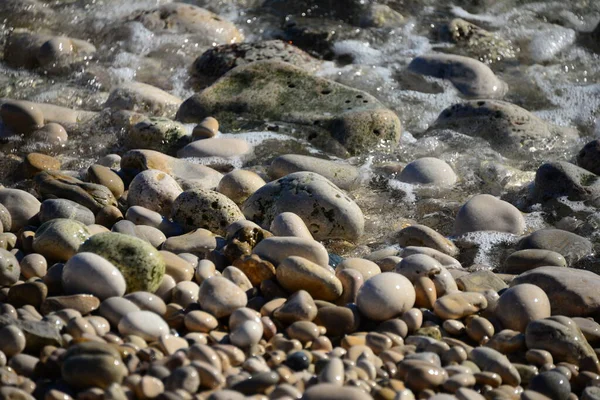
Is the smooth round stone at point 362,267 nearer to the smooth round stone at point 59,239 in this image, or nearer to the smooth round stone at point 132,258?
the smooth round stone at point 132,258

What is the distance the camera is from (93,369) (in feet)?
7.73

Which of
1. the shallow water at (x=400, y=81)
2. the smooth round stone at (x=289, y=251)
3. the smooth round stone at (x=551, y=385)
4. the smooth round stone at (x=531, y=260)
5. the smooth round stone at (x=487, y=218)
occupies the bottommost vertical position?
the shallow water at (x=400, y=81)

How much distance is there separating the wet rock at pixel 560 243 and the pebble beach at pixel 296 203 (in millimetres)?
12

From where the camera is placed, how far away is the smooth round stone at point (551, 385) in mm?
2662

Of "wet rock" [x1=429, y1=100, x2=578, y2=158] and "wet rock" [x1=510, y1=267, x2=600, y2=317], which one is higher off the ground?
"wet rock" [x1=510, y1=267, x2=600, y2=317]

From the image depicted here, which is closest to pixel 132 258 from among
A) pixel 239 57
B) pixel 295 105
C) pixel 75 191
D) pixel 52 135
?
pixel 75 191

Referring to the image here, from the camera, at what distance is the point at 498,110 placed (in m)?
5.61

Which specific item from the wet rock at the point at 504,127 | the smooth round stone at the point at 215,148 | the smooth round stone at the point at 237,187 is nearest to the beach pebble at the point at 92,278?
the smooth round stone at the point at 237,187

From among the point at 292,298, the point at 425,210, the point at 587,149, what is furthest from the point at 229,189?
the point at 587,149

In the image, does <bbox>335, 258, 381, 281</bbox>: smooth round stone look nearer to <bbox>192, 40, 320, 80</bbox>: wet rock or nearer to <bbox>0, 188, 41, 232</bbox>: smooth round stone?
<bbox>0, 188, 41, 232</bbox>: smooth round stone

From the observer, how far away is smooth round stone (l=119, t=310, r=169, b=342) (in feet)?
8.83

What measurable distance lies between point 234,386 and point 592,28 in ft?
22.2

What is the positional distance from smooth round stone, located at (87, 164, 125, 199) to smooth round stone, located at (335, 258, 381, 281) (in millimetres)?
1414

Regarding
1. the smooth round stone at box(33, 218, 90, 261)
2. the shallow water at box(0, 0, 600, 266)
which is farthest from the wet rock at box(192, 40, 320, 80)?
the smooth round stone at box(33, 218, 90, 261)
